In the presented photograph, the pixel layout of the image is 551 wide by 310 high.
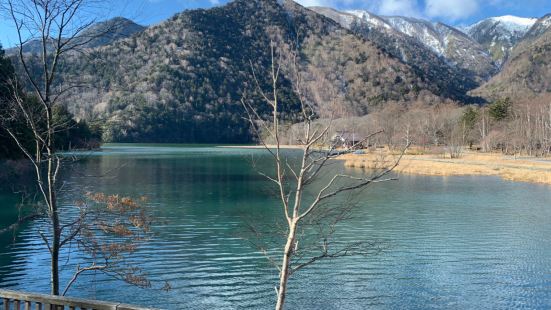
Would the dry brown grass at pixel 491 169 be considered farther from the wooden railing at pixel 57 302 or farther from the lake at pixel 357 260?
the wooden railing at pixel 57 302

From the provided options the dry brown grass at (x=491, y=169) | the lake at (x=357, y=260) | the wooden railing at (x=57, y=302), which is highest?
the wooden railing at (x=57, y=302)

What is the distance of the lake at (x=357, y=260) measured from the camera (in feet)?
46.4

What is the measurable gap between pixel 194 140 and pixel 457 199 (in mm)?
165965

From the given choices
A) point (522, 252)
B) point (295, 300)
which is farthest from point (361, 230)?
point (295, 300)

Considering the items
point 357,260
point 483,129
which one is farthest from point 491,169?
point 357,260

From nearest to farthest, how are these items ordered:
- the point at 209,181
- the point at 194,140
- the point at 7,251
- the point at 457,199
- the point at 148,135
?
the point at 7,251
the point at 457,199
the point at 209,181
the point at 148,135
the point at 194,140

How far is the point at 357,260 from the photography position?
1839cm

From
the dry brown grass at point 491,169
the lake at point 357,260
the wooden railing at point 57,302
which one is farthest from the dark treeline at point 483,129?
the wooden railing at point 57,302

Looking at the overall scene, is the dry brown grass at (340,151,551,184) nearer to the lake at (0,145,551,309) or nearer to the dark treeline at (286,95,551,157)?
the dark treeline at (286,95,551,157)

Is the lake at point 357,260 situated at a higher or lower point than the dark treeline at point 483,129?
lower

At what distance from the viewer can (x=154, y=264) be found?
57.1ft

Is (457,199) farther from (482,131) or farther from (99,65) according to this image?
(482,131)

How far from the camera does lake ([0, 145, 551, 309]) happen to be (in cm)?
1414

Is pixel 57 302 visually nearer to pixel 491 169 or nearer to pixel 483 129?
pixel 491 169
